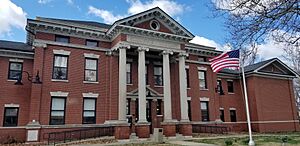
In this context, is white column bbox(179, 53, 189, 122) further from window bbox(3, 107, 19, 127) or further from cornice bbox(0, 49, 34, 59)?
window bbox(3, 107, 19, 127)

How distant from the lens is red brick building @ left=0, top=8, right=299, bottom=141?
63.7 ft

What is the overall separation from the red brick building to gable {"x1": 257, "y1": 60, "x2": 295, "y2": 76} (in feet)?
34.5

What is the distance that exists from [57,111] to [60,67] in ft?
11.3

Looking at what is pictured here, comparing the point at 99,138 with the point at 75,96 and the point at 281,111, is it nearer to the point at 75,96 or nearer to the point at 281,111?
the point at 75,96

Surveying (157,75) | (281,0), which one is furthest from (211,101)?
(281,0)

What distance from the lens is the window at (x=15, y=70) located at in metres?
19.9

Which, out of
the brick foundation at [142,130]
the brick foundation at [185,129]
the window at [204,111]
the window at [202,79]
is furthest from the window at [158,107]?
the window at [202,79]

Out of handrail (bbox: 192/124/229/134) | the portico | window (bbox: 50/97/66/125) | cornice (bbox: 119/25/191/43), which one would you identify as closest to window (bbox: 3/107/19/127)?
window (bbox: 50/97/66/125)

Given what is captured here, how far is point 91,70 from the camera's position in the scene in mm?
21859

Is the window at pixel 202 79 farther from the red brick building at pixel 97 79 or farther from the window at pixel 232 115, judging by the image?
the window at pixel 232 115

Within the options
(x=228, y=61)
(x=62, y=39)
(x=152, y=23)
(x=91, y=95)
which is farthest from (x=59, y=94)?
(x=228, y=61)

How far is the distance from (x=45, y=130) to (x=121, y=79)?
662cm

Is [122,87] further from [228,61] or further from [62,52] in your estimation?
[228,61]

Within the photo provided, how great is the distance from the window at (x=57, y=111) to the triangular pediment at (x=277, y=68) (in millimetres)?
22843
